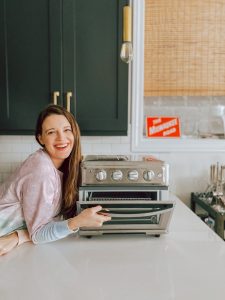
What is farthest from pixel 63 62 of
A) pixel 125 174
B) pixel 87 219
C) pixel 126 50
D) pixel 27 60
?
pixel 87 219

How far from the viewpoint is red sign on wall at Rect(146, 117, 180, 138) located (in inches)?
85.8

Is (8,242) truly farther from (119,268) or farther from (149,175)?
(149,175)

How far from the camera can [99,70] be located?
70.0 inches

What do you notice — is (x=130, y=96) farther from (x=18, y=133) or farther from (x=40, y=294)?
(x=40, y=294)

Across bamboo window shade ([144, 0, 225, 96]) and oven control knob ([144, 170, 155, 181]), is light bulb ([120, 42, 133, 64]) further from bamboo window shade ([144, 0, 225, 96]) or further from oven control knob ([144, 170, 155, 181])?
bamboo window shade ([144, 0, 225, 96])

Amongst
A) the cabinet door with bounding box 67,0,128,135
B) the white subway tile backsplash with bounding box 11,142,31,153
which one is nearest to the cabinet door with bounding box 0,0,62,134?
the cabinet door with bounding box 67,0,128,135

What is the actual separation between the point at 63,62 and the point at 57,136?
0.58m

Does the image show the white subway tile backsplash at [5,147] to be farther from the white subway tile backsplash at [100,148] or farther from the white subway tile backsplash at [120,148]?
the white subway tile backsplash at [120,148]

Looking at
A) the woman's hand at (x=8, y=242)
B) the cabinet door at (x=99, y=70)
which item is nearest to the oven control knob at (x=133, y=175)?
the woman's hand at (x=8, y=242)

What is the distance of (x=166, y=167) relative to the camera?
1.27 meters

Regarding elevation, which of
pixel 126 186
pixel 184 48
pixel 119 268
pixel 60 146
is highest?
pixel 184 48

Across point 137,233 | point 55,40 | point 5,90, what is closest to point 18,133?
point 5,90

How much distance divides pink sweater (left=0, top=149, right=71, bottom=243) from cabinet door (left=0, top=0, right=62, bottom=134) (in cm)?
53

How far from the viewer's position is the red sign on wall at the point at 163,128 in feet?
7.15
